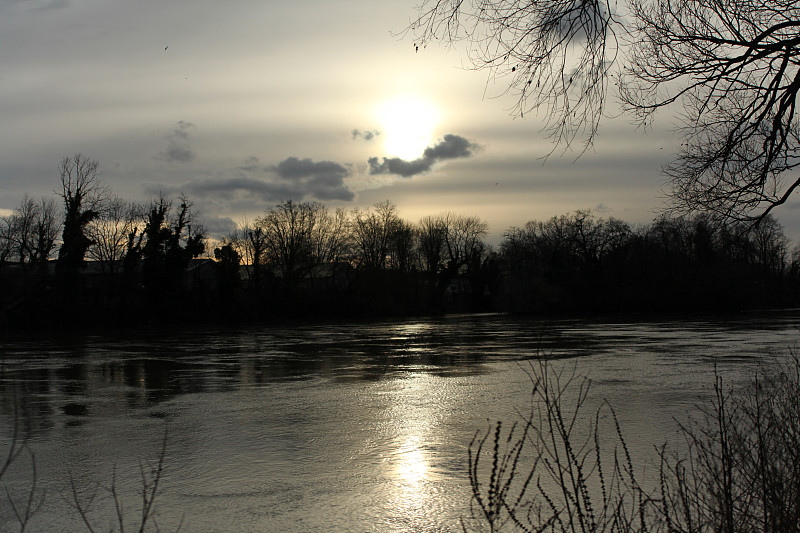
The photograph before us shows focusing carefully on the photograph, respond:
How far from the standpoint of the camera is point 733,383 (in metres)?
11.5

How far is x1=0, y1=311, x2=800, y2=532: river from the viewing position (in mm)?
5715

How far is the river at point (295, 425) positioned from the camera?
5715mm

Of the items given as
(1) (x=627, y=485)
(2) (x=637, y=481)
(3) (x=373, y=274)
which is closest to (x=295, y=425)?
(2) (x=637, y=481)

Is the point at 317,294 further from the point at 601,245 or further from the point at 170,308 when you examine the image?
the point at 601,245

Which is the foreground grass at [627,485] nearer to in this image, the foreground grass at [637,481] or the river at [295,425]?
the foreground grass at [637,481]

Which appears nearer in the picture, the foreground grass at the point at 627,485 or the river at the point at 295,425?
the foreground grass at the point at 627,485

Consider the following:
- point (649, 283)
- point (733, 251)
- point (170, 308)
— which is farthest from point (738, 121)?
point (649, 283)

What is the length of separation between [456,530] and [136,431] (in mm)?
5573

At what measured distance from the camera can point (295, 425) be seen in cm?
922

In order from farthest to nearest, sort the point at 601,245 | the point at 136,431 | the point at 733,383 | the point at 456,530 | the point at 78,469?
the point at 601,245
the point at 733,383
the point at 136,431
the point at 78,469
the point at 456,530

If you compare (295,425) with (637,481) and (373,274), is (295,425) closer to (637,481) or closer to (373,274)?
(637,481)

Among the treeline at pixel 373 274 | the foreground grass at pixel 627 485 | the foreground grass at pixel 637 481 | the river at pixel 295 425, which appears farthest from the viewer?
the treeline at pixel 373 274

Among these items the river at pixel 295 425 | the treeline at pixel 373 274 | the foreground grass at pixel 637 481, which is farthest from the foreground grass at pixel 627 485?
the treeline at pixel 373 274

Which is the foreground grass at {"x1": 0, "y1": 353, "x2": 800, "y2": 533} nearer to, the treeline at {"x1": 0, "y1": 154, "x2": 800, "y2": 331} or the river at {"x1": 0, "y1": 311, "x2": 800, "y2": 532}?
the river at {"x1": 0, "y1": 311, "x2": 800, "y2": 532}
